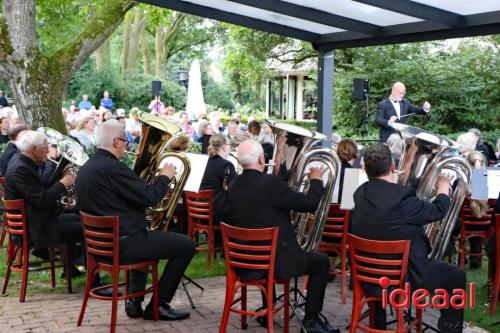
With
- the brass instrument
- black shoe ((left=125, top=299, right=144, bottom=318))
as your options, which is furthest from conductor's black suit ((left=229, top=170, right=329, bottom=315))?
the brass instrument

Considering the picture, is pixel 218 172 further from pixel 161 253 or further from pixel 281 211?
pixel 281 211

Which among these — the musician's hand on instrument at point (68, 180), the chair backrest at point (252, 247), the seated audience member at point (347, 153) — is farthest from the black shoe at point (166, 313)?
the seated audience member at point (347, 153)

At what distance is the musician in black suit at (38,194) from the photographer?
18.2ft

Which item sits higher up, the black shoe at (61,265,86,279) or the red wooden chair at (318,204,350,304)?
the red wooden chair at (318,204,350,304)

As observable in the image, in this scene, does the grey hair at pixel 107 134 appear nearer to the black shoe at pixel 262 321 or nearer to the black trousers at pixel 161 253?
the black trousers at pixel 161 253

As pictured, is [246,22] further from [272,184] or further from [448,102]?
[448,102]

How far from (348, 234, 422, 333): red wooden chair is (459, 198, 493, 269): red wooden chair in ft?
7.84

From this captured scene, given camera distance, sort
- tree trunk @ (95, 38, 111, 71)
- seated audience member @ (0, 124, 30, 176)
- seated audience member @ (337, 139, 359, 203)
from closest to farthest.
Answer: seated audience member @ (337, 139, 359, 203), seated audience member @ (0, 124, 30, 176), tree trunk @ (95, 38, 111, 71)

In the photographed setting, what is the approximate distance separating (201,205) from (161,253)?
5.97 feet

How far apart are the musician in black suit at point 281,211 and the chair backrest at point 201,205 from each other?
1929 mm

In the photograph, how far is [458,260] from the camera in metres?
6.81

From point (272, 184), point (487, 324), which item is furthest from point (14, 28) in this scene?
point (487, 324)

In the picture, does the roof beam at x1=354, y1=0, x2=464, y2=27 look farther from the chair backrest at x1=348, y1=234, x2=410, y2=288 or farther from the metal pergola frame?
the chair backrest at x1=348, y1=234, x2=410, y2=288

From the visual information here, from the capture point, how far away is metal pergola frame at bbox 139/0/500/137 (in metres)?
6.70
